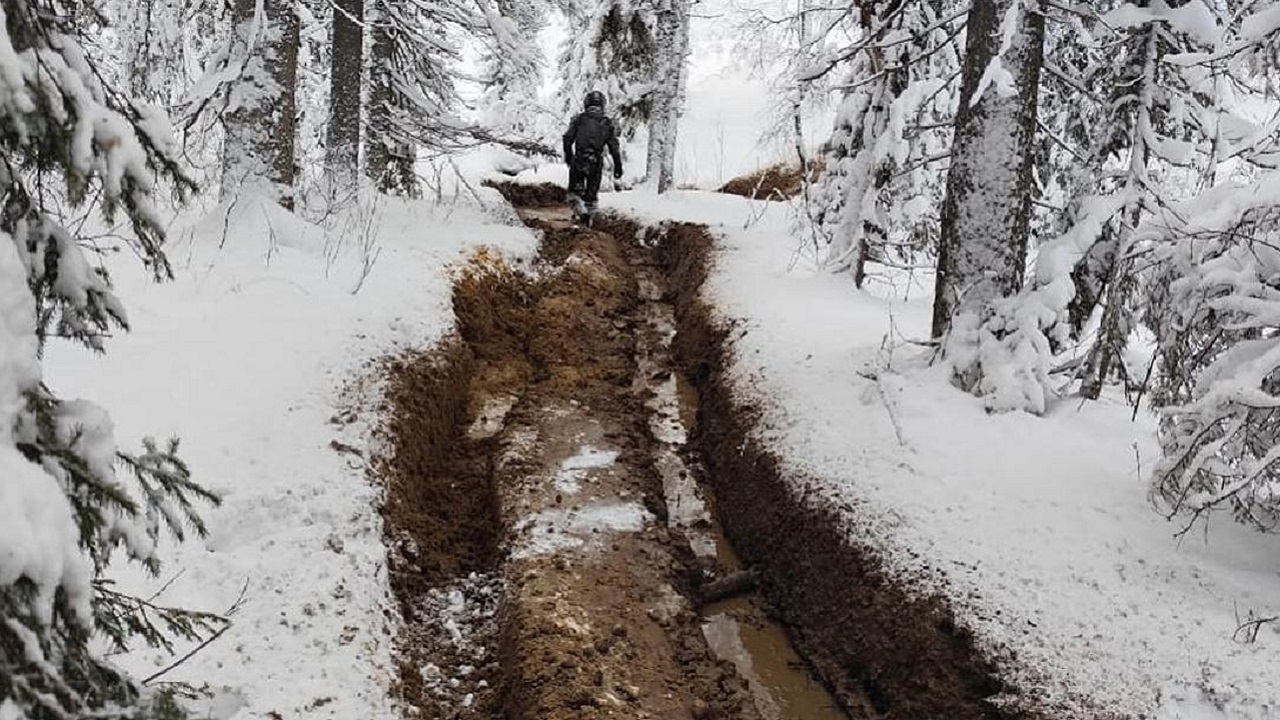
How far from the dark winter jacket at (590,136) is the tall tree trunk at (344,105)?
4.27 metres

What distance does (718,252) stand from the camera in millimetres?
12805

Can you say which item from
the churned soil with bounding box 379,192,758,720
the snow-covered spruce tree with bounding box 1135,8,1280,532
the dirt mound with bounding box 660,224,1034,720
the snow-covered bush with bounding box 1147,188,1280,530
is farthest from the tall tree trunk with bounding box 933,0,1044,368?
the churned soil with bounding box 379,192,758,720

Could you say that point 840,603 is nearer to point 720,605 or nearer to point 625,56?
point 720,605

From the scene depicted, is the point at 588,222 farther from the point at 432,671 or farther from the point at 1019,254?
the point at 432,671

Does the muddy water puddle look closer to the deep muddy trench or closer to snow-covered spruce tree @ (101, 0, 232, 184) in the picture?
the deep muddy trench

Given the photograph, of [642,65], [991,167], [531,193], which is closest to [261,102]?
[991,167]

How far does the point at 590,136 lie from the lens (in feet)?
49.7

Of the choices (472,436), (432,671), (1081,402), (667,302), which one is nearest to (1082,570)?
(1081,402)

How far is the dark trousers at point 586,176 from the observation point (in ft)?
50.0

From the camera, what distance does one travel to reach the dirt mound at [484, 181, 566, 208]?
19.3 metres

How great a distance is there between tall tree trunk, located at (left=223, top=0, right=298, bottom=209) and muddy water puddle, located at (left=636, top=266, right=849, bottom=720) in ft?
14.7

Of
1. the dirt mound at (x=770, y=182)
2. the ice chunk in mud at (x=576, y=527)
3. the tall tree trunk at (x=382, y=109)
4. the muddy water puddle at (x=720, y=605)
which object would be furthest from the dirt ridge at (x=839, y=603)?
the dirt mound at (x=770, y=182)

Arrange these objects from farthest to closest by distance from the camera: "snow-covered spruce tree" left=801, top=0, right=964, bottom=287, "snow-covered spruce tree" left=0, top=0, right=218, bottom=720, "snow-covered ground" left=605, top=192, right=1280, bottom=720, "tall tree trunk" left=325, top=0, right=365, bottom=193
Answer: "tall tree trunk" left=325, top=0, right=365, bottom=193 → "snow-covered spruce tree" left=801, top=0, right=964, bottom=287 → "snow-covered ground" left=605, top=192, right=1280, bottom=720 → "snow-covered spruce tree" left=0, top=0, right=218, bottom=720

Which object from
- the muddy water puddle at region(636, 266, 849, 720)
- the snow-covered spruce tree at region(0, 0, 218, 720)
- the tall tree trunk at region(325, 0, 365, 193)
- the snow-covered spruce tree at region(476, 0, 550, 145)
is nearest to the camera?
the snow-covered spruce tree at region(0, 0, 218, 720)
